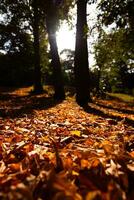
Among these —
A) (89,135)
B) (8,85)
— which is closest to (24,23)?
(8,85)

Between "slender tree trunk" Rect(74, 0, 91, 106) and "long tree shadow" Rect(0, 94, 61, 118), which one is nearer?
"long tree shadow" Rect(0, 94, 61, 118)

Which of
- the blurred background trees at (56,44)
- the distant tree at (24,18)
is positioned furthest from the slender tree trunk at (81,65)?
the distant tree at (24,18)

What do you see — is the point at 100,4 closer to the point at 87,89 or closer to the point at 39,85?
the point at 87,89

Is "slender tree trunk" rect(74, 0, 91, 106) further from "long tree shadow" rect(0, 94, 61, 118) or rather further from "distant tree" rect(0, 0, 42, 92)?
"distant tree" rect(0, 0, 42, 92)

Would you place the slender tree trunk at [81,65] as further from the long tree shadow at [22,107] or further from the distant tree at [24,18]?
the distant tree at [24,18]

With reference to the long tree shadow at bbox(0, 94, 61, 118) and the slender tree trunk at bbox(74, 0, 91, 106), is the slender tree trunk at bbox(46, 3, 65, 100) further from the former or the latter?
the slender tree trunk at bbox(74, 0, 91, 106)

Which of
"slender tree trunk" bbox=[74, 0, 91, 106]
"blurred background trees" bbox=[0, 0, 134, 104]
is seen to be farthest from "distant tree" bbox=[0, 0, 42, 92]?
"slender tree trunk" bbox=[74, 0, 91, 106]

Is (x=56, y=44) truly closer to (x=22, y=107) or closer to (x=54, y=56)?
(x=54, y=56)

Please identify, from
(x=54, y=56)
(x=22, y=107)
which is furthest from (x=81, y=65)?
(x=22, y=107)

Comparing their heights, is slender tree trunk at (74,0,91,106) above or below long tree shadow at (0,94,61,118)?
above

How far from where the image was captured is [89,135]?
5.92 meters

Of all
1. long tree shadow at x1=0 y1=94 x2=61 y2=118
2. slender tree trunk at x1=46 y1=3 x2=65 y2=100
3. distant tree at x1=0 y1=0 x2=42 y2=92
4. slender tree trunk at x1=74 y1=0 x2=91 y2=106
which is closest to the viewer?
long tree shadow at x1=0 y1=94 x2=61 y2=118

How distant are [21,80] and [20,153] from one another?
38.3 meters

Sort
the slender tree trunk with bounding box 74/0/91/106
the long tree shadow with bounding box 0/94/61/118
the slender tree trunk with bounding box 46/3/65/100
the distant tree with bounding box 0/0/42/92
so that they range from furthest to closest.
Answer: the distant tree with bounding box 0/0/42/92 → the slender tree trunk with bounding box 46/3/65/100 → the slender tree trunk with bounding box 74/0/91/106 → the long tree shadow with bounding box 0/94/61/118
